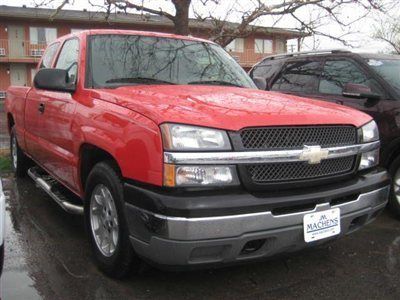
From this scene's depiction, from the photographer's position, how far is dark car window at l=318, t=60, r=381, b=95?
6023 millimetres

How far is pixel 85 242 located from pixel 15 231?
85 centimetres

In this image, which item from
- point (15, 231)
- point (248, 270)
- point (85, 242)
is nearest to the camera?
point (248, 270)

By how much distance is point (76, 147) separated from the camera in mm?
4191

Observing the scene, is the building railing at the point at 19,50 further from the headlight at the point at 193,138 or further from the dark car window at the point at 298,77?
the headlight at the point at 193,138

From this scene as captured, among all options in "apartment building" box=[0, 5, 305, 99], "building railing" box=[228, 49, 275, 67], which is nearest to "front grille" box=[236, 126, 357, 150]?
"apartment building" box=[0, 5, 305, 99]

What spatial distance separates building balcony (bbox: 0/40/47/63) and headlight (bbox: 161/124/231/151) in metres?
30.7

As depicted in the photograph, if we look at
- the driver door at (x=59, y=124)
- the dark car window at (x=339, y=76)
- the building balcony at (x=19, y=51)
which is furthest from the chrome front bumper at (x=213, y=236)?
the building balcony at (x=19, y=51)

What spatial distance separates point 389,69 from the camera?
5980 millimetres

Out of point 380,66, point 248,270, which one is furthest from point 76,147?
point 380,66

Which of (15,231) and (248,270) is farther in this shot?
(15,231)

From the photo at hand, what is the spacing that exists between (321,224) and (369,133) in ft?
3.07

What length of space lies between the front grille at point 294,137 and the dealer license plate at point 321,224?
0.47 metres

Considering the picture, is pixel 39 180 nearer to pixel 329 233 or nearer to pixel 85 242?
pixel 85 242

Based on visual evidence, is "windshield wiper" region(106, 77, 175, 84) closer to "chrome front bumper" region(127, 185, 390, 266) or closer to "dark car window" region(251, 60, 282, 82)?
"chrome front bumper" region(127, 185, 390, 266)
